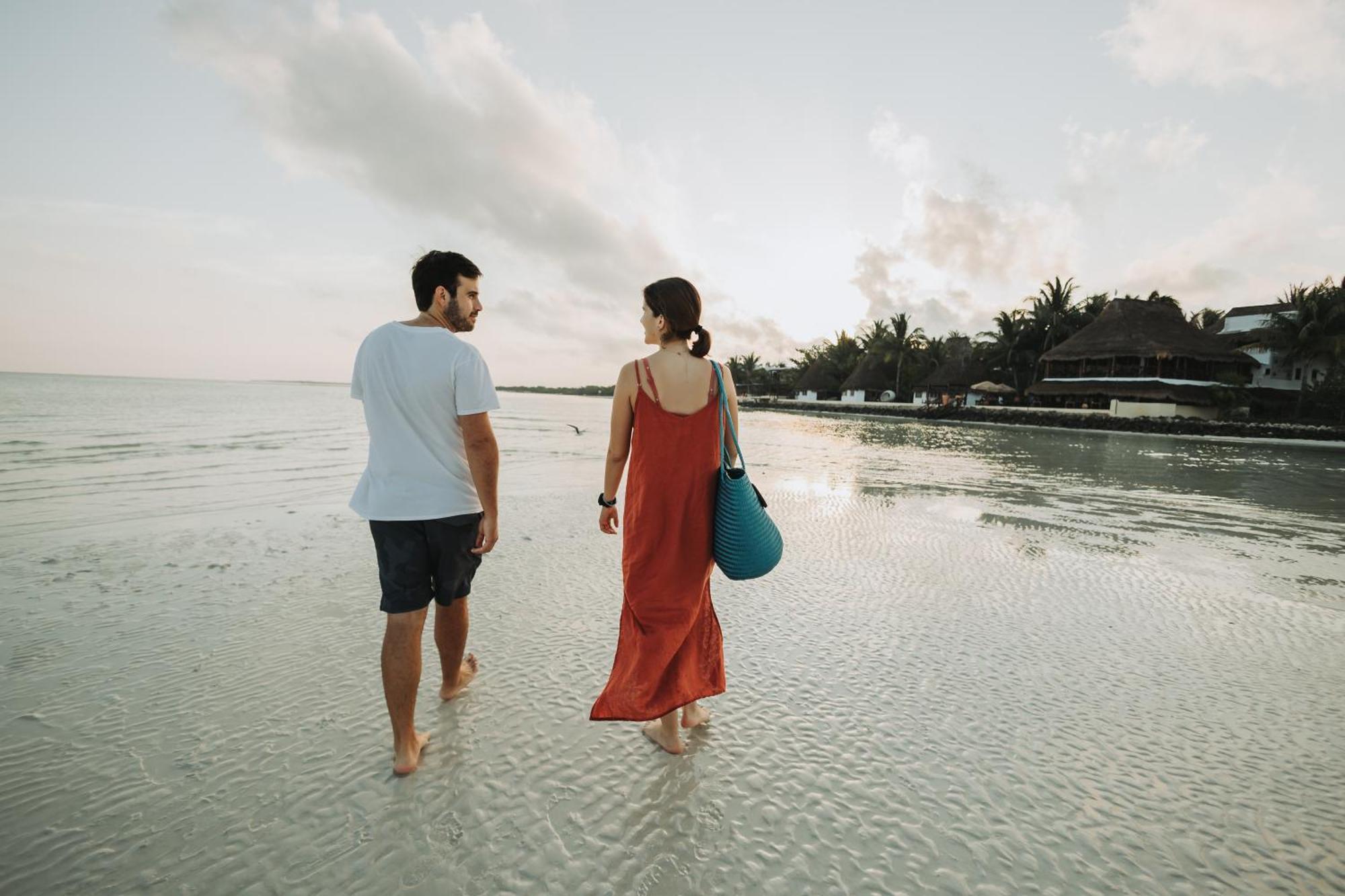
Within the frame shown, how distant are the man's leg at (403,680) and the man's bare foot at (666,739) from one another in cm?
87

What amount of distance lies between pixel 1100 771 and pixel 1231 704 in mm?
1120

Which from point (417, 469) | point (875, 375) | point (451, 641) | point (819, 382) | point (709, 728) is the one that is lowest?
point (709, 728)

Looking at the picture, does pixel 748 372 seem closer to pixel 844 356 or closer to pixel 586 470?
pixel 844 356

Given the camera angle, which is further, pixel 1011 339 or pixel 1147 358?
pixel 1011 339

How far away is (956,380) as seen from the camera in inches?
1896

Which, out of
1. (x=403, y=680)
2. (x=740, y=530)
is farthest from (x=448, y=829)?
(x=740, y=530)

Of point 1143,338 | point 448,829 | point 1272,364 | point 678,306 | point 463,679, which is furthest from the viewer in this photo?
point 1272,364

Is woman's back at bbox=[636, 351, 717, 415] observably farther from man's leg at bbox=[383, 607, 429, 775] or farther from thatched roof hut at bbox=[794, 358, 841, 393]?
thatched roof hut at bbox=[794, 358, 841, 393]

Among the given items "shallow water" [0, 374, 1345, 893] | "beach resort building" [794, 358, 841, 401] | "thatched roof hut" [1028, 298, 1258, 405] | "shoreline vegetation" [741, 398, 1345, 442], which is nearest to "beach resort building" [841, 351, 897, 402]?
"beach resort building" [794, 358, 841, 401]

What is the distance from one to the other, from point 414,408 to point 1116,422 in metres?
36.7

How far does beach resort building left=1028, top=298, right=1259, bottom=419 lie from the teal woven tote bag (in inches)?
1550

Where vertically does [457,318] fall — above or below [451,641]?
above

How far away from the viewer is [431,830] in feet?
5.69

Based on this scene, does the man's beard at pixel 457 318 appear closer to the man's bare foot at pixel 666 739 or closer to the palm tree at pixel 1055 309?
the man's bare foot at pixel 666 739
